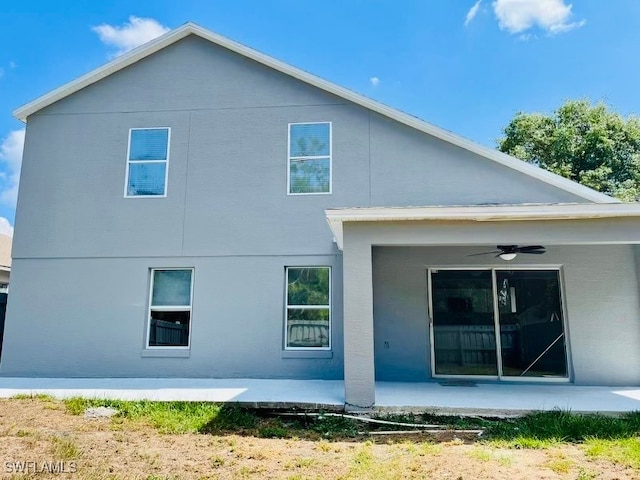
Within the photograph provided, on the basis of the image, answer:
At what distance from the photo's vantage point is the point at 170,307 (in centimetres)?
927

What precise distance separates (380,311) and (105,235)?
584cm

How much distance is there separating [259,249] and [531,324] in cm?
543

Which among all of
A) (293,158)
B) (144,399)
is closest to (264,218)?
(293,158)

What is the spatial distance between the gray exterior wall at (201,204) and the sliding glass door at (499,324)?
160cm

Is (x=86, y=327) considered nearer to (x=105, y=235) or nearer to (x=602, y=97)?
(x=105, y=235)

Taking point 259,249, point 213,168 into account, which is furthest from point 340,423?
point 213,168

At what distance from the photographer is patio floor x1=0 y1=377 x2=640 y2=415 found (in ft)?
20.9

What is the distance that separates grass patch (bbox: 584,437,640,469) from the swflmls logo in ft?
16.5

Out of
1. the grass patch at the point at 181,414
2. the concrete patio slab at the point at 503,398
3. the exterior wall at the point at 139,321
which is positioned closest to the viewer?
the grass patch at the point at 181,414

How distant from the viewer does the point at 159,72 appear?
1019cm

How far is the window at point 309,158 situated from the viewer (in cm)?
939

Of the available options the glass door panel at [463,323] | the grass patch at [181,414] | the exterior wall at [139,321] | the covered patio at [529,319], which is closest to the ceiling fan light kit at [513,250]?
the covered patio at [529,319]

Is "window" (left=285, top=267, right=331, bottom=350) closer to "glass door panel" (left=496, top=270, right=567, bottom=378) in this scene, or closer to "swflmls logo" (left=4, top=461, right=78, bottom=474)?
"glass door panel" (left=496, top=270, right=567, bottom=378)

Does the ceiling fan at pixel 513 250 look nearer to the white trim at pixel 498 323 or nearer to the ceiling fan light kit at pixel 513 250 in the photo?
the ceiling fan light kit at pixel 513 250
